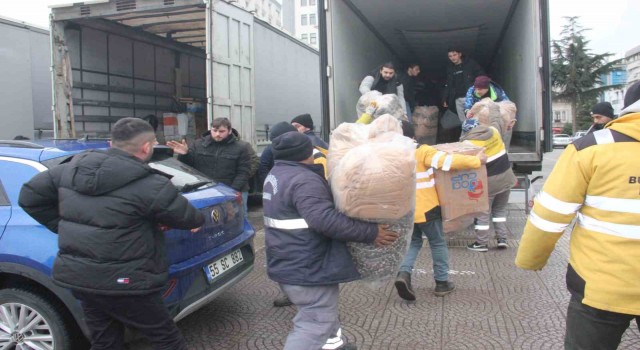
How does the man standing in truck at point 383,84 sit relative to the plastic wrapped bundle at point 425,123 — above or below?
above

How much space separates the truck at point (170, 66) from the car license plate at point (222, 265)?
3.80 meters

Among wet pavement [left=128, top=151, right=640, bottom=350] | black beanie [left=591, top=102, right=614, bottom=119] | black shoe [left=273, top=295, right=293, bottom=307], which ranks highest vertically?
black beanie [left=591, top=102, right=614, bottom=119]

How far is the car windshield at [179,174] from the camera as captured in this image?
3.74 m

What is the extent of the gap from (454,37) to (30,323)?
9.17 metres

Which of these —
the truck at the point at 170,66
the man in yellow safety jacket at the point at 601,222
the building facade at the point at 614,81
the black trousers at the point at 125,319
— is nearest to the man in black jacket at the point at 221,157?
the truck at the point at 170,66

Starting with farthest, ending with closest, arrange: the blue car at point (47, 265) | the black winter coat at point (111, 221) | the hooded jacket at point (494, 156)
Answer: the hooded jacket at point (494, 156)
the blue car at point (47, 265)
the black winter coat at point (111, 221)

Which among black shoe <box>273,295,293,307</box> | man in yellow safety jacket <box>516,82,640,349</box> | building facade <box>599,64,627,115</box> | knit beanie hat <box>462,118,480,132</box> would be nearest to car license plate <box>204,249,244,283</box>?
black shoe <box>273,295,293,307</box>

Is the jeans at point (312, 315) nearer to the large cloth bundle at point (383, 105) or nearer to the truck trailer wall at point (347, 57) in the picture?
the large cloth bundle at point (383, 105)

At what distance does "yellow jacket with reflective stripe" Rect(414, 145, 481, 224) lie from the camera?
14.3ft

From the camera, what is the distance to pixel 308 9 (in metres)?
84.4

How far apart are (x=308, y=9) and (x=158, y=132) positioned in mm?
78806

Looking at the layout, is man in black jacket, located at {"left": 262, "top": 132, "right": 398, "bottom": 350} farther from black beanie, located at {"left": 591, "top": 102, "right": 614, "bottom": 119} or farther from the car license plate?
black beanie, located at {"left": 591, "top": 102, "right": 614, "bottom": 119}

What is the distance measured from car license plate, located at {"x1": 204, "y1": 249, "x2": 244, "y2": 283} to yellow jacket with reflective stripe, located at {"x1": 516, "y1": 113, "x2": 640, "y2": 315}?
7.22 feet

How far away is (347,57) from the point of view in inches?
299
